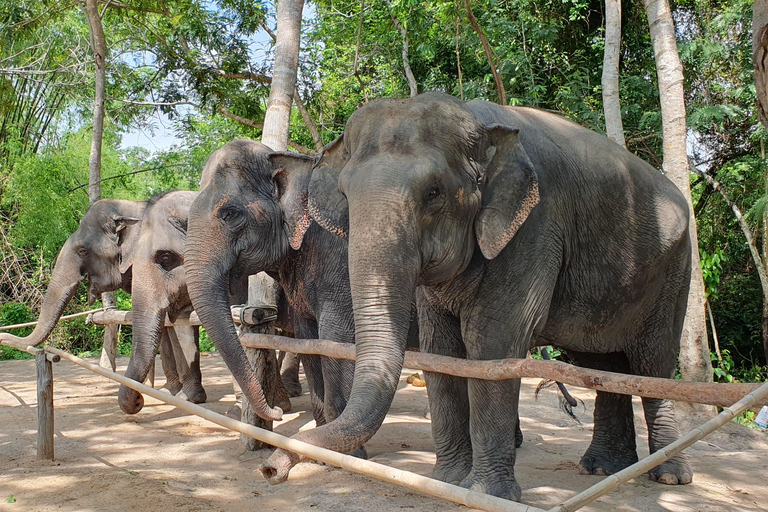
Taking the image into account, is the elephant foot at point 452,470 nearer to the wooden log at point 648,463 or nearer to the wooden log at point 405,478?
the wooden log at point 405,478

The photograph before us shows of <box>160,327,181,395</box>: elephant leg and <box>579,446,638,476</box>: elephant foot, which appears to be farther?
<box>160,327,181,395</box>: elephant leg

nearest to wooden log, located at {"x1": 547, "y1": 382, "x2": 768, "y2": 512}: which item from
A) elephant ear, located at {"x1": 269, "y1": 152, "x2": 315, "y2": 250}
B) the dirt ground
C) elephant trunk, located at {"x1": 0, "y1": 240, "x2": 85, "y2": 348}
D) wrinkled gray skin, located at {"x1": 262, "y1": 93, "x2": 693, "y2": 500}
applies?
wrinkled gray skin, located at {"x1": 262, "y1": 93, "x2": 693, "y2": 500}

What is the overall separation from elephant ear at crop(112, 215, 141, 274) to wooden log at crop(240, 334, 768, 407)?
4.09 m

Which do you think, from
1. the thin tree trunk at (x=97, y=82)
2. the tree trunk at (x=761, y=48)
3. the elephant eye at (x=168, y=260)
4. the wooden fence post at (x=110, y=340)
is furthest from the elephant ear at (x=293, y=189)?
the thin tree trunk at (x=97, y=82)

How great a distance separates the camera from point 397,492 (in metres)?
4.38

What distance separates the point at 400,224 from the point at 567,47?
1124 cm

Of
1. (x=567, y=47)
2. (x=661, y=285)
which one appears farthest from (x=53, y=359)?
(x=567, y=47)

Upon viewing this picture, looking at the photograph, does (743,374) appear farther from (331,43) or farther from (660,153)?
(331,43)

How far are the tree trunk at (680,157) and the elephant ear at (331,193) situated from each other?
4214 mm

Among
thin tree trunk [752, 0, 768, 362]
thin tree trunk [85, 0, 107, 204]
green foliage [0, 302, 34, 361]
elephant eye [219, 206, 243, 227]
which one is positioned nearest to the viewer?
thin tree trunk [752, 0, 768, 362]

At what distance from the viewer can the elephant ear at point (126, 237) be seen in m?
7.73

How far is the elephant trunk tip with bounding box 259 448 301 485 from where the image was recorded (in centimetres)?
253

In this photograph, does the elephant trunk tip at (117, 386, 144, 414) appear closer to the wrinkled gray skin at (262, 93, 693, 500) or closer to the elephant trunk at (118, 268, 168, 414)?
the elephant trunk at (118, 268, 168, 414)

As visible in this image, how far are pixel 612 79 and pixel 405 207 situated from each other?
625 cm
